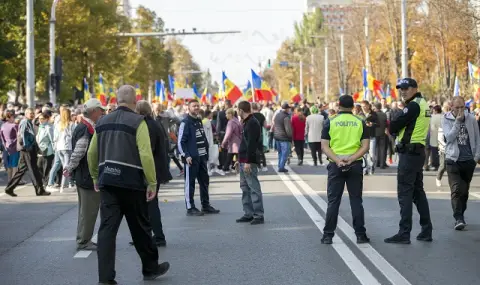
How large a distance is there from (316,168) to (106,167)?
1913 centimetres

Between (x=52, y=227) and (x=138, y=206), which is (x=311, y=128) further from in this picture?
(x=138, y=206)

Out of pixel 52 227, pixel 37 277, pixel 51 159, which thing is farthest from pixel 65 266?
pixel 51 159

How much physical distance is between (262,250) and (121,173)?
2845 mm

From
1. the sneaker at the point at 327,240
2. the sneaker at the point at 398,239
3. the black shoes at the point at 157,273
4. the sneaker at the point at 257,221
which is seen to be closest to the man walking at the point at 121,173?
the black shoes at the point at 157,273

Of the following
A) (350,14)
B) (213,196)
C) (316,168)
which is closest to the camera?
(213,196)

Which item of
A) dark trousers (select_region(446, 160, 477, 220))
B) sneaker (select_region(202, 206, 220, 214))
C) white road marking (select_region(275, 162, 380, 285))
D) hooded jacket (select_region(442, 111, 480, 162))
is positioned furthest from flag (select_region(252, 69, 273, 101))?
dark trousers (select_region(446, 160, 477, 220))

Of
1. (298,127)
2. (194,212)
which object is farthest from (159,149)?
(298,127)

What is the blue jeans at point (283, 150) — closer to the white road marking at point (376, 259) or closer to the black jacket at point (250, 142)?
the white road marking at point (376, 259)

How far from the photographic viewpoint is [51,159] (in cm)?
2106

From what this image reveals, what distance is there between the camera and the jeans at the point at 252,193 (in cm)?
1378

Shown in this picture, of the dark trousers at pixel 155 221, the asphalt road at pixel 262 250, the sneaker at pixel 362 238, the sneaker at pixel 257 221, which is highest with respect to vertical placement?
the dark trousers at pixel 155 221

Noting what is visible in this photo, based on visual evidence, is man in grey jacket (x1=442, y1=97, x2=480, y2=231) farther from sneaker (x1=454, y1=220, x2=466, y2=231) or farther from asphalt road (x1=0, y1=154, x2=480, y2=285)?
asphalt road (x1=0, y1=154, x2=480, y2=285)

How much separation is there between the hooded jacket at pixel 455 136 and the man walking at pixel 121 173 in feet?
18.5

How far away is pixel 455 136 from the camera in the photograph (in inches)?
521
